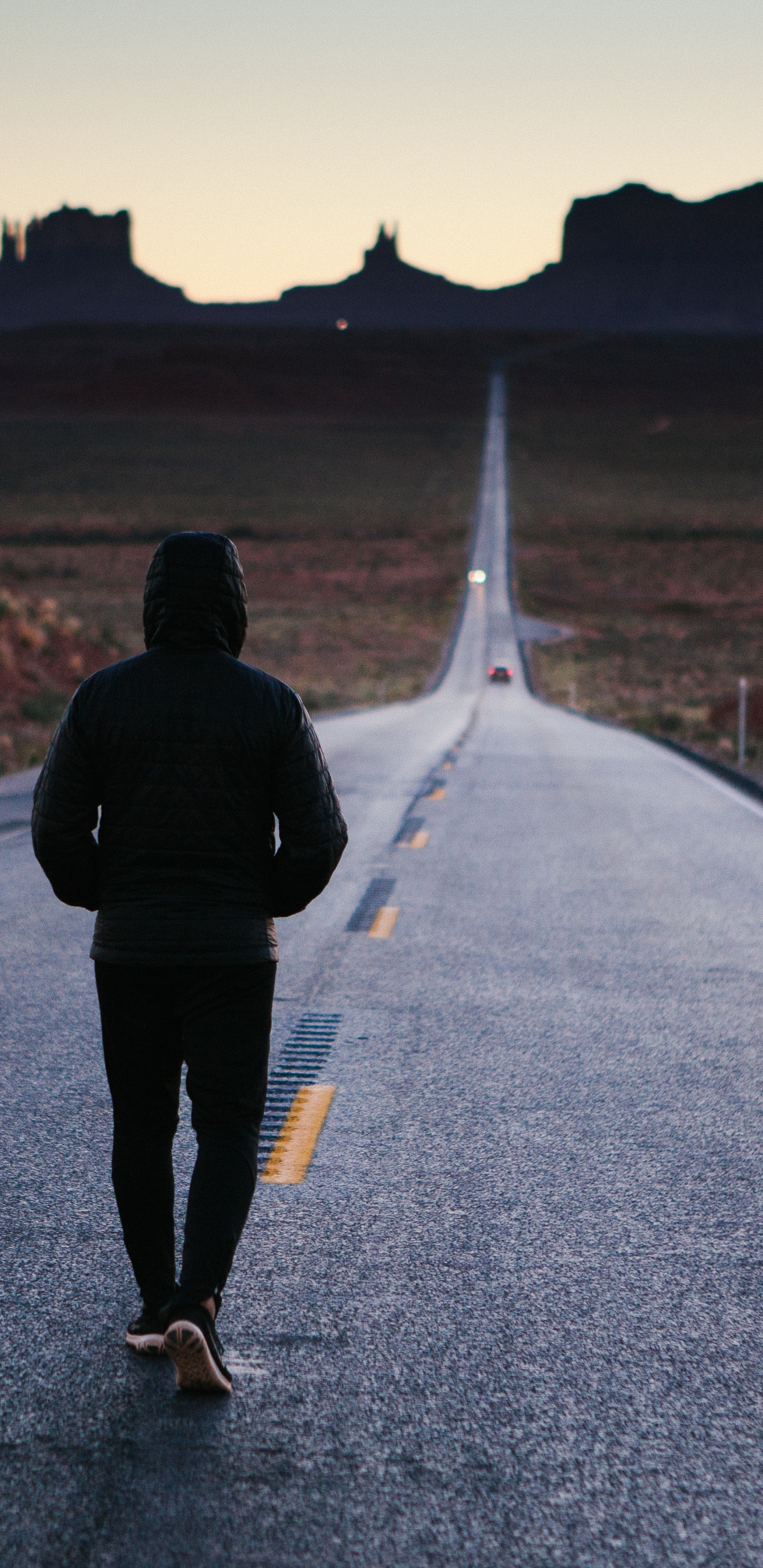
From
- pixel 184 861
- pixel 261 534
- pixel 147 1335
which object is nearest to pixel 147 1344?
pixel 147 1335

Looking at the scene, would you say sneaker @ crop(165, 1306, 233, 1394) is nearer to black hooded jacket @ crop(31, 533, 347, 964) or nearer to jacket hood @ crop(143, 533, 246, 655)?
black hooded jacket @ crop(31, 533, 347, 964)

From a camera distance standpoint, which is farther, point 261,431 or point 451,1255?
point 261,431

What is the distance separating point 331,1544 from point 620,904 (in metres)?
7.09

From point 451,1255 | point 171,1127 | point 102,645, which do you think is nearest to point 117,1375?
point 171,1127

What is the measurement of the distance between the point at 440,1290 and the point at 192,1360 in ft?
2.83

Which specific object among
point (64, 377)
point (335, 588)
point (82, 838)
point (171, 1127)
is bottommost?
point (335, 588)

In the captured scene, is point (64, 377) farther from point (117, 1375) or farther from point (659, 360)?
point (117, 1375)

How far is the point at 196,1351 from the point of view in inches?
114

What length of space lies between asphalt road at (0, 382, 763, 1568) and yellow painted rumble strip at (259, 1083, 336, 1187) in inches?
2.5

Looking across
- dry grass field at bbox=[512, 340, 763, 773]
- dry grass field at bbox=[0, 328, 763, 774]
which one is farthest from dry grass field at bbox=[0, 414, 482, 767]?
dry grass field at bbox=[512, 340, 763, 773]

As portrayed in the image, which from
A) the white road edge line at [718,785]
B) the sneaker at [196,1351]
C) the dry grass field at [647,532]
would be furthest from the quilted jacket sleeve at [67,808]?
the dry grass field at [647,532]

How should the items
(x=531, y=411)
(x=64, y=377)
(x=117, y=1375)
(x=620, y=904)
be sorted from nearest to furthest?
(x=117, y=1375), (x=620, y=904), (x=531, y=411), (x=64, y=377)

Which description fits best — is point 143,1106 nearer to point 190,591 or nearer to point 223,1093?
point 223,1093

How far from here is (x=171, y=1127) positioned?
10.6 ft
